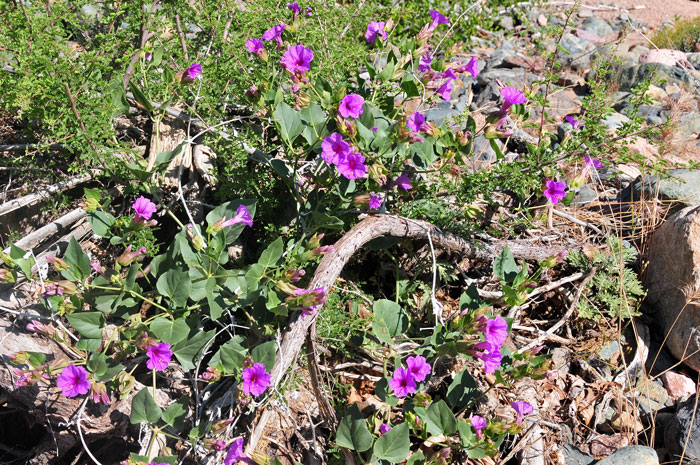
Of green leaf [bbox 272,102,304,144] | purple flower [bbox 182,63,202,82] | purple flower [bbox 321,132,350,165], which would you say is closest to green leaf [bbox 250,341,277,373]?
purple flower [bbox 321,132,350,165]

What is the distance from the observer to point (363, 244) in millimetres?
2490

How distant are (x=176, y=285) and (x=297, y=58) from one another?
1054mm

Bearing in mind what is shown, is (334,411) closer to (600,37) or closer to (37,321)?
(37,321)

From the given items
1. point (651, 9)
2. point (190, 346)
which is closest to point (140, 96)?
point (190, 346)

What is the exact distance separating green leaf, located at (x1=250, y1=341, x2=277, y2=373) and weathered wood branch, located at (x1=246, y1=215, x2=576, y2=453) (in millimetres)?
64

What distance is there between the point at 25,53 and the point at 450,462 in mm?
2346

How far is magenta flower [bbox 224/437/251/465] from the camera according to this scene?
79.4 inches

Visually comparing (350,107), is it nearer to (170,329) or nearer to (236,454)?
(170,329)

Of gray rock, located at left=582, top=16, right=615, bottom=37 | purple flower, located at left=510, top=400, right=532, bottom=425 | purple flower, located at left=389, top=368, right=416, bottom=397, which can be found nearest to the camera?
purple flower, located at left=389, top=368, right=416, bottom=397

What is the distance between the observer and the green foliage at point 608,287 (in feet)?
9.25

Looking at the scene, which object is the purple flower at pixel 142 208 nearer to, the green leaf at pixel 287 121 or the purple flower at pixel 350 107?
the green leaf at pixel 287 121

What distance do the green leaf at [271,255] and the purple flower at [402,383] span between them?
2.01 feet

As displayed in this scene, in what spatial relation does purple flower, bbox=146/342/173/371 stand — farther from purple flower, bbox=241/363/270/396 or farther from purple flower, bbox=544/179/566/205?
purple flower, bbox=544/179/566/205

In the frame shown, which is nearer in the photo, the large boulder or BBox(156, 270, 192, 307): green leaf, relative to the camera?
BBox(156, 270, 192, 307): green leaf
